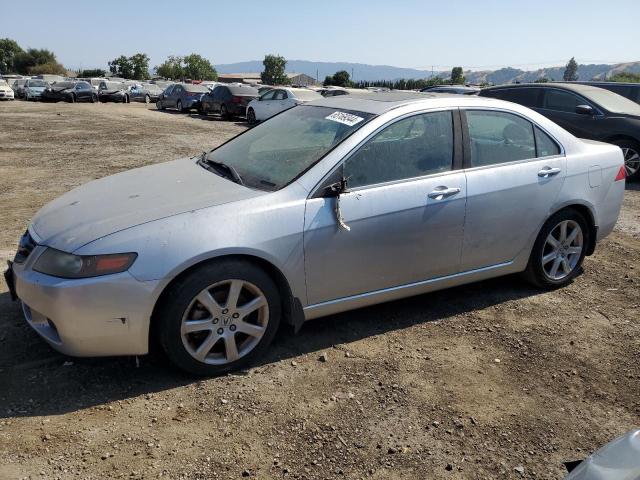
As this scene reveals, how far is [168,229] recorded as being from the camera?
119 inches

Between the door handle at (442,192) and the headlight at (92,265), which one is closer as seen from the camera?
the headlight at (92,265)

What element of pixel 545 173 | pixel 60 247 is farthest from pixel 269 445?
pixel 545 173

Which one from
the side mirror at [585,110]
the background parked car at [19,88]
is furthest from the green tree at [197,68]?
the side mirror at [585,110]

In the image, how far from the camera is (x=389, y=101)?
402 cm

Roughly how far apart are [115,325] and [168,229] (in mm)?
591

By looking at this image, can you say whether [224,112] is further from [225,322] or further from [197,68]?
[197,68]

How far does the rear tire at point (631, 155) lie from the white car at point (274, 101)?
11.5 meters

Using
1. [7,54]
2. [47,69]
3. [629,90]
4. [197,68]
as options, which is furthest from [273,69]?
[629,90]

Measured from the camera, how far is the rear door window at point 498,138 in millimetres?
4086

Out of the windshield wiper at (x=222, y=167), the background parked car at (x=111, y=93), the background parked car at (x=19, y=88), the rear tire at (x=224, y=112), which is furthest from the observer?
the background parked car at (x=19, y=88)

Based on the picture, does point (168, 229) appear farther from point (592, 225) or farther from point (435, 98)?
point (592, 225)

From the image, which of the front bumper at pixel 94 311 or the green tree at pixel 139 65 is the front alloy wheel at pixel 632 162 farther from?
the green tree at pixel 139 65

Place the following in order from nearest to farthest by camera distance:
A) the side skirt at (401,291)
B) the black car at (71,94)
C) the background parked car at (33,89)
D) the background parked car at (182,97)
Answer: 1. the side skirt at (401,291)
2. the background parked car at (182,97)
3. the black car at (71,94)
4. the background parked car at (33,89)

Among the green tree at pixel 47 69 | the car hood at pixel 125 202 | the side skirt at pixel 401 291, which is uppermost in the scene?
the green tree at pixel 47 69
